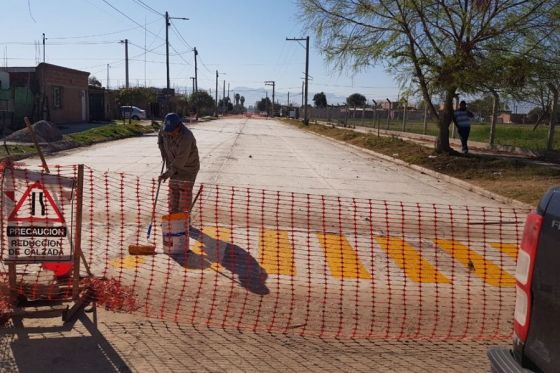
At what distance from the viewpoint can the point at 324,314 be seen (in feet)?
17.5

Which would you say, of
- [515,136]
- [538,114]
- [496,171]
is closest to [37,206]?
[496,171]

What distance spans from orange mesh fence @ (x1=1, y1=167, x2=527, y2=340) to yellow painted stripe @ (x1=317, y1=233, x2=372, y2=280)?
14mm

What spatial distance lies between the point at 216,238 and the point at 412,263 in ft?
8.71

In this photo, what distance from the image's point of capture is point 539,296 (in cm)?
255

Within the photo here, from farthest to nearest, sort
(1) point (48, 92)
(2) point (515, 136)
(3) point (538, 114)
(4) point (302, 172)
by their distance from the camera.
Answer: (3) point (538, 114) → (1) point (48, 92) → (2) point (515, 136) → (4) point (302, 172)

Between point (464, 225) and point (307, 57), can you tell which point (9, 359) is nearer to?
point (464, 225)

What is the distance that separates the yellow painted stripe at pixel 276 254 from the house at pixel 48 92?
24.6 metres

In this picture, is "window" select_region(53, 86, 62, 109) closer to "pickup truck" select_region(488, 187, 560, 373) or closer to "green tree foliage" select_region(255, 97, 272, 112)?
"pickup truck" select_region(488, 187, 560, 373)

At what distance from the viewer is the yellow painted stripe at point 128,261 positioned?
6.53 meters

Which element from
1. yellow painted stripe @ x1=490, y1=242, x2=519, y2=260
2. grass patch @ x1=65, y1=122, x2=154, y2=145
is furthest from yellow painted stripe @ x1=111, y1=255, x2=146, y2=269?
grass patch @ x1=65, y1=122, x2=154, y2=145

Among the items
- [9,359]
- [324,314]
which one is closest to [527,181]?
[324,314]

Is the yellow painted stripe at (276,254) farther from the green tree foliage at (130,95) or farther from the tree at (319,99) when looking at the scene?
the tree at (319,99)

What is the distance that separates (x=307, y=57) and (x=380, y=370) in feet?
194

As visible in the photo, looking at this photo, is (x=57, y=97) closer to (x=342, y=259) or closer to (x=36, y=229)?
(x=342, y=259)
